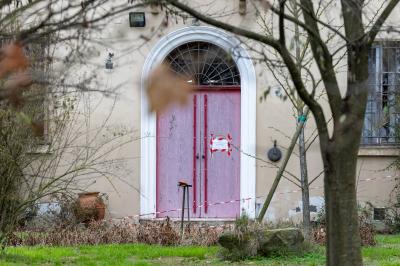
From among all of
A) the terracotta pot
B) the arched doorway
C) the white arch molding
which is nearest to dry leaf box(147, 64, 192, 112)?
the terracotta pot

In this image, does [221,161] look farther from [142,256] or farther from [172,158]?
[142,256]

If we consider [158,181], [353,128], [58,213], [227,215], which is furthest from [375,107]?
[353,128]

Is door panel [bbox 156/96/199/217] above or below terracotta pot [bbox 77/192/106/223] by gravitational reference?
above

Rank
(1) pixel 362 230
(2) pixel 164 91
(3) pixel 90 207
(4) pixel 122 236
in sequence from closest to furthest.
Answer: (2) pixel 164 91 < (1) pixel 362 230 < (4) pixel 122 236 < (3) pixel 90 207

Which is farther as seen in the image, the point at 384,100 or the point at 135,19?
the point at 384,100

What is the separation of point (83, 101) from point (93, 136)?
68 cm

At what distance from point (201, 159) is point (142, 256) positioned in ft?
14.2

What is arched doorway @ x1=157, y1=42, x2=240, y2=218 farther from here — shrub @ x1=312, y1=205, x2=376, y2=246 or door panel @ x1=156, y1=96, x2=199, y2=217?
shrub @ x1=312, y1=205, x2=376, y2=246

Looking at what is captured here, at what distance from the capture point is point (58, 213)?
13031 mm

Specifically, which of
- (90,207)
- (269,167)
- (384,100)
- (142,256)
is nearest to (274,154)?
(269,167)

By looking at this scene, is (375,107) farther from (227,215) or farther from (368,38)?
(368,38)

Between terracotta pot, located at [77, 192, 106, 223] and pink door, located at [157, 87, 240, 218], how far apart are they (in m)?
1.14

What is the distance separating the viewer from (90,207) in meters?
13.1

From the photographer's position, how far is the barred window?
13.6 metres
